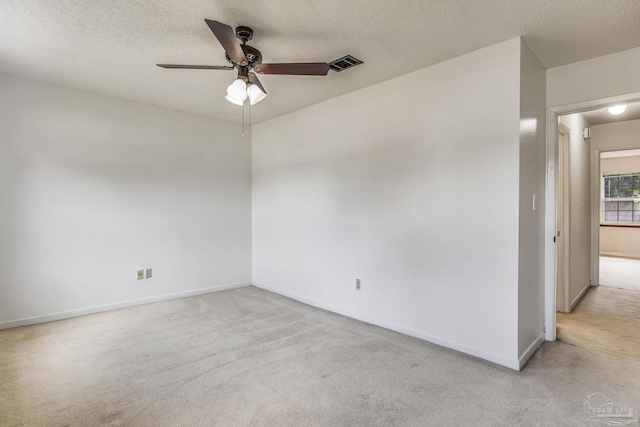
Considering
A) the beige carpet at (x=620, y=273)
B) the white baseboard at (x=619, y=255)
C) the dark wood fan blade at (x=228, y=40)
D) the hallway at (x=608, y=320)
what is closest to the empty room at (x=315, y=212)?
the dark wood fan blade at (x=228, y=40)

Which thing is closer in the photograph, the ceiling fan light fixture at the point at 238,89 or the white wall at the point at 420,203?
the ceiling fan light fixture at the point at 238,89

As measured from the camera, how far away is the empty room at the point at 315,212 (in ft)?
6.72

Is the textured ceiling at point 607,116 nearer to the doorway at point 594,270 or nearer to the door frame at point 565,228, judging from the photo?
the doorway at point 594,270

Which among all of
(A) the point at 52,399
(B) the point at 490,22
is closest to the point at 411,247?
(B) the point at 490,22

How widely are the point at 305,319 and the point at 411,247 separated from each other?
4.47ft

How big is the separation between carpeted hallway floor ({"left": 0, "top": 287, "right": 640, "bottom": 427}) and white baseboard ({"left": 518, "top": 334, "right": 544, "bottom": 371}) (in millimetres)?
44

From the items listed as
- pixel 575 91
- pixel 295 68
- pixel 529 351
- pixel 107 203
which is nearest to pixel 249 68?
pixel 295 68

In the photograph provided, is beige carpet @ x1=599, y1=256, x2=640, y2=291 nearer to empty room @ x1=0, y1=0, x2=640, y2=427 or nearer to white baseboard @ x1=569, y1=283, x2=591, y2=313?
white baseboard @ x1=569, y1=283, x2=591, y2=313

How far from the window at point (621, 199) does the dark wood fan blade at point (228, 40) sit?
9.80 metres

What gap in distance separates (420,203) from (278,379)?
1.84 m

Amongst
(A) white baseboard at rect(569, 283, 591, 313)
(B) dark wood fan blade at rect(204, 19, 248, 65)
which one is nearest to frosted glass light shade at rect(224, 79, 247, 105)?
(B) dark wood fan blade at rect(204, 19, 248, 65)

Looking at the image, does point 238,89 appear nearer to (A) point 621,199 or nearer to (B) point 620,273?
(B) point 620,273

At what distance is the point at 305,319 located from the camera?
344cm

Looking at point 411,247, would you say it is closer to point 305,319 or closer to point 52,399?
point 305,319
